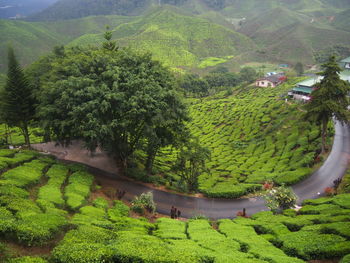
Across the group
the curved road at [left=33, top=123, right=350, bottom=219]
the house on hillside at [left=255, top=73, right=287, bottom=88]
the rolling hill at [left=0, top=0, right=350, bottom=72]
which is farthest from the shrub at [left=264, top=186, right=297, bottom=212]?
the rolling hill at [left=0, top=0, right=350, bottom=72]

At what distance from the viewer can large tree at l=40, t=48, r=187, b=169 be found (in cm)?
2344

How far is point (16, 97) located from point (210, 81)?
83.2 meters

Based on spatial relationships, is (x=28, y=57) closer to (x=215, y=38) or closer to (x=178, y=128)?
(x=215, y=38)

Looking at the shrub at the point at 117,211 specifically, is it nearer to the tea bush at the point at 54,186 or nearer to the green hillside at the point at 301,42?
the tea bush at the point at 54,186

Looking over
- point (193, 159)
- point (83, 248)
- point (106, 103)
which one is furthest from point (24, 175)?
point (193, 159)

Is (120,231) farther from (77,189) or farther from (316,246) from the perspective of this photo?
(316,246)

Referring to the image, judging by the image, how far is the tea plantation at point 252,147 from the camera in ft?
96.4

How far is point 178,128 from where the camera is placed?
28.8m

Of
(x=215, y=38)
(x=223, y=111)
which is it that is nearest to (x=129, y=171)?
(x=223, y=111)

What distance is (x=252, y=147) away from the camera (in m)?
43.2

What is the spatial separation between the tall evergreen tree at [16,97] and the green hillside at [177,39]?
336ft

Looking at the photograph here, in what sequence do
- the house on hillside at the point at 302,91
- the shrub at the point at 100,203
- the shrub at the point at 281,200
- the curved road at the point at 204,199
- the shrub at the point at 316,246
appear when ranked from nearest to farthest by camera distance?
the shrub at the point at 316,246
the shrub at the point at 100,203
the shrub at the point at 281,200
the curved road at the point at 204,199
the house on hillside at the point at 302,91

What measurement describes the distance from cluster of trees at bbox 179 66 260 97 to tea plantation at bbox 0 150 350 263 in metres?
69.7

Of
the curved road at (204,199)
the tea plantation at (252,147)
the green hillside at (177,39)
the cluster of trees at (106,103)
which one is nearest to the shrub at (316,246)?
the curved road at (204,199)
